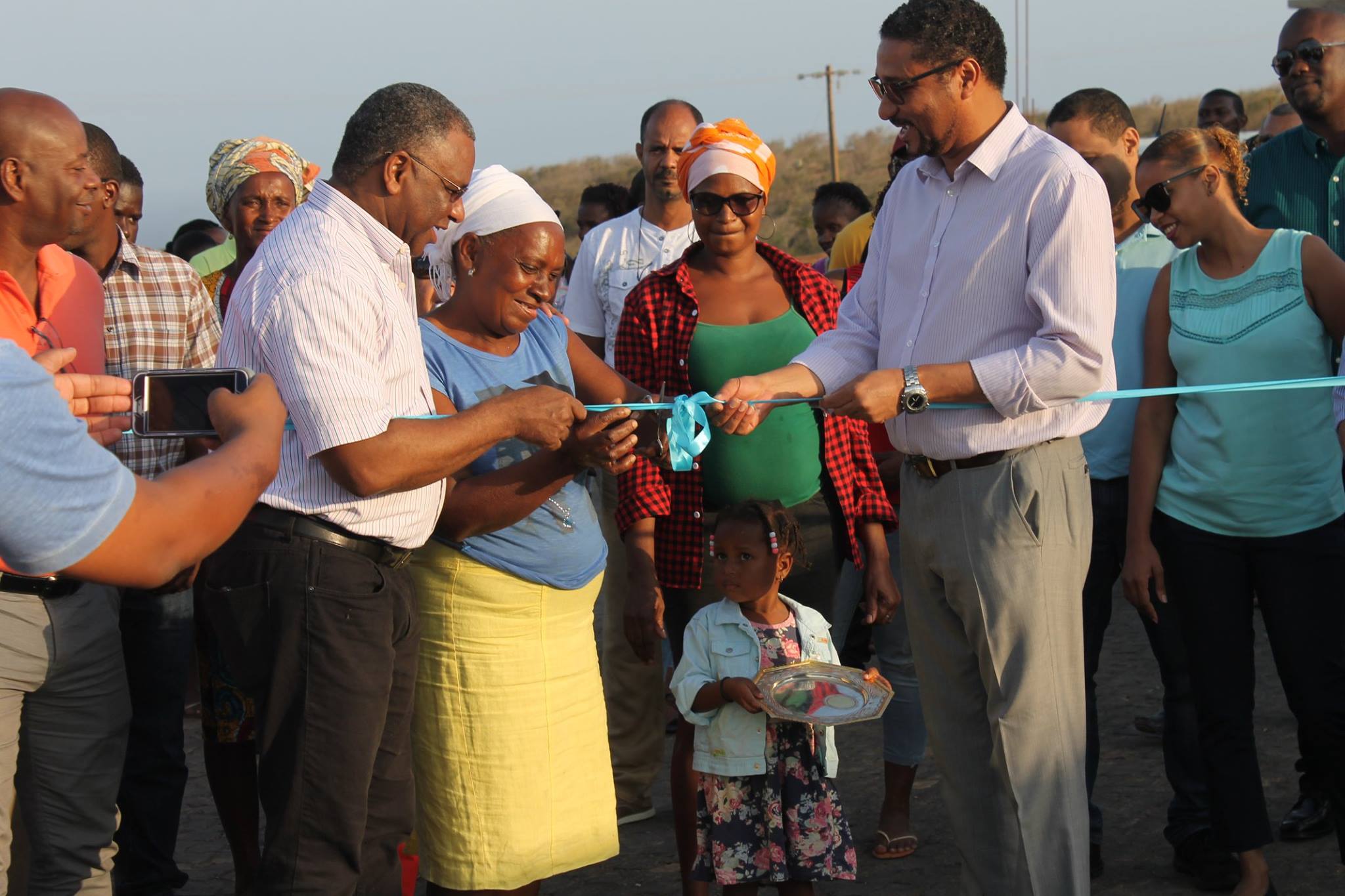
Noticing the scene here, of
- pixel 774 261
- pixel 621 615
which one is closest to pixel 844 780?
pixel 621 615

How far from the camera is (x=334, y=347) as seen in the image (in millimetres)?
3338

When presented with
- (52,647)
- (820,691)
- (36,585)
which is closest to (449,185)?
(36,585)

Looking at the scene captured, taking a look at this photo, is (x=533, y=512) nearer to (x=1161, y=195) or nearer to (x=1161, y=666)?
(x=1161, y=195)

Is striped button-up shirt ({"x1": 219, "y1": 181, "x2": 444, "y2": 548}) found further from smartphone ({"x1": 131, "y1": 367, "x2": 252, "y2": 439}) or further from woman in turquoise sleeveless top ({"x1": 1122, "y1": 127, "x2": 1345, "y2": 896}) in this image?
woman in turquoise sleeveless top ({"x1": 1122, "y1": 127, "x2": 1345, "y2": 896})

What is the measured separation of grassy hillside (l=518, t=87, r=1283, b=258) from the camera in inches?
1559

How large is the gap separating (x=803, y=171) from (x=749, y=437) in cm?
4588

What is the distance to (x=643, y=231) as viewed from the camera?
254 inches

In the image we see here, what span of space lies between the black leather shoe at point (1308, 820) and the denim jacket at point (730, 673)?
1879 mm

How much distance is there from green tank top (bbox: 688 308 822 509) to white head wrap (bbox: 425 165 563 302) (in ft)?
3.07

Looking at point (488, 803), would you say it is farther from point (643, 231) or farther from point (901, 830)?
point (643, 231)

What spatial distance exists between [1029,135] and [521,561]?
190 centimetres

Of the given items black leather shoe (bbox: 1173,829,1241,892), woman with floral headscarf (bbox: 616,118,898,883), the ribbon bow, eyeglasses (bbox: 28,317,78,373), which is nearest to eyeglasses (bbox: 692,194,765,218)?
woman with floral headscarf (bbox: 616,118,898,883)

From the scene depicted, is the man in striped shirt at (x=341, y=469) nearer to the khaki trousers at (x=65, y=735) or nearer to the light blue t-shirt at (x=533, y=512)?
the light blue t-shirt at (x=533, y=512)

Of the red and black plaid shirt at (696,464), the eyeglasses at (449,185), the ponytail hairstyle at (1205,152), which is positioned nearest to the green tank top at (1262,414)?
the ponytail hairstyle at (1205,152)
